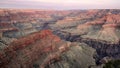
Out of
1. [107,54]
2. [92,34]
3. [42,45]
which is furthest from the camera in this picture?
[92,34]

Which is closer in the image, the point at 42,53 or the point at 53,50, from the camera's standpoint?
the point at 42,53

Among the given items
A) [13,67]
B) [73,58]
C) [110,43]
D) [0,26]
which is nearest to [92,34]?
[110,43]

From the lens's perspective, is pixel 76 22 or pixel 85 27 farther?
pixel 76 22

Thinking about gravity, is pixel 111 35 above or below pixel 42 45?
below

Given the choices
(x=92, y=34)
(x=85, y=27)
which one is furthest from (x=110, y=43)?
(x=85, y=27)

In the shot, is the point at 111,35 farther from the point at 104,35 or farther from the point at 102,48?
the point at 102,48

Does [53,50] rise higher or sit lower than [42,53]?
lower

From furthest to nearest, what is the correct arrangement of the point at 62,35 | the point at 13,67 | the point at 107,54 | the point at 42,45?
the point at 62,35 < the point at 107,54 < the point at 42,45 < the point at 13,67

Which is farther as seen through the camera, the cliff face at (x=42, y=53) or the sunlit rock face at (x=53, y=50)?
the sunlit rock face at (x=53, y=50)

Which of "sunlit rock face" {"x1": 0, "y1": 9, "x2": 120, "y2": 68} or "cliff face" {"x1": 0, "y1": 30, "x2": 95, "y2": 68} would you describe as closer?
"cliff face" {"x1": 0, "y1": 30, "x2": 95, "y2": 68}
